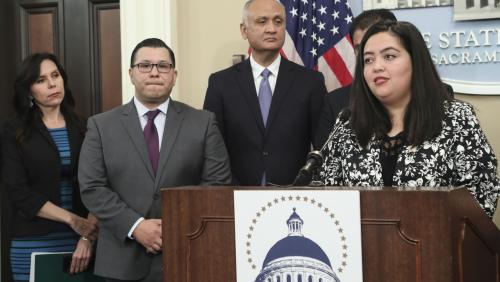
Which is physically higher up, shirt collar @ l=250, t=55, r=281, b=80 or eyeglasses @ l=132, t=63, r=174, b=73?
shirt collar @ l=250, t=55, r=281, b=80

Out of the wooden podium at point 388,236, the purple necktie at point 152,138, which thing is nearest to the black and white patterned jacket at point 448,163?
the wooden podium at point 388,236

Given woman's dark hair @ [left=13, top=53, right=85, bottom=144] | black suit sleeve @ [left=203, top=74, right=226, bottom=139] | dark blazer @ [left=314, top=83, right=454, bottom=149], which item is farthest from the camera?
woman's dark hair @ [left=13, top=53, right=85, bottom=144]

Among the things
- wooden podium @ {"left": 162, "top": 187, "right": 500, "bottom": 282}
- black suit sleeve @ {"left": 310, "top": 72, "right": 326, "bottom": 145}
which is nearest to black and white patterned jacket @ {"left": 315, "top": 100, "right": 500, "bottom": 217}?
wooden podium @ {"left": 162, "top": 187, "right": 500, "bottom": 282}

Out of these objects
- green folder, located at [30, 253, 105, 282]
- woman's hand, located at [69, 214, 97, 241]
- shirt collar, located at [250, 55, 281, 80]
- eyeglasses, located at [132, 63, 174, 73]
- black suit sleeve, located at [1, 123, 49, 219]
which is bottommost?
green folder, located at [30, 253, 105, 282]

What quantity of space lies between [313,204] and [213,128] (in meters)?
1.32

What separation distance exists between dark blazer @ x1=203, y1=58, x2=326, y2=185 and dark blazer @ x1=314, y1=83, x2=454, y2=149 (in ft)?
0.46

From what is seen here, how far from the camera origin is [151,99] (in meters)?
3.07

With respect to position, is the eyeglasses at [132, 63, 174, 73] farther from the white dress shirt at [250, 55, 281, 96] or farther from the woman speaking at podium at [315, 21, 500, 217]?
the woman speaking at podium at [315, 21, 500, 217]

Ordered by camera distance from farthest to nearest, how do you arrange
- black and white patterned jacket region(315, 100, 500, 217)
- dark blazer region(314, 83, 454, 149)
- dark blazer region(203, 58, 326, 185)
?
dark blazer region(203, 58, 326, 185)
dark blazer region(314, 83, 454, 149)
black and white patterned jacket region(315, 100, 500, 217)

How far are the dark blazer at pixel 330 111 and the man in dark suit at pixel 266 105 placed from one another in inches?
5.7

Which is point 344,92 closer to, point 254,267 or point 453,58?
point 453,58

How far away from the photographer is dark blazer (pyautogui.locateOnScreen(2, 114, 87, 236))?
3.52 metres

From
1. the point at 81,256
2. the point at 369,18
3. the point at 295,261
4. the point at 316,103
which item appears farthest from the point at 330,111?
the point at 295,261

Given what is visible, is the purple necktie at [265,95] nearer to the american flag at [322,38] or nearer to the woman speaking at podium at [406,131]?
the american flag at [322,38]
